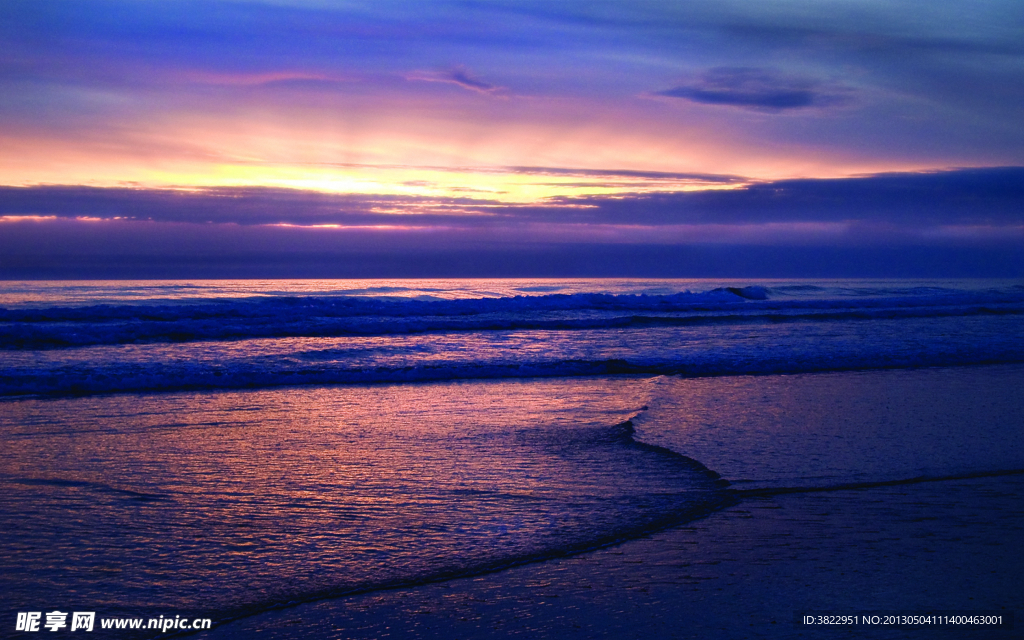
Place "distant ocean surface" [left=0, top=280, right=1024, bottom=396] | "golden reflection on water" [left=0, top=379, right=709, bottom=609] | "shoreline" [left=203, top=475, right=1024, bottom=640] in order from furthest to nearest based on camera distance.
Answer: "distant ocean surface" [left=0, top=280, right=1024, bottom=396] < "golden reflection on water" [left=0, top=379, right=709, bottom=609] < "shoreline" [left=203, top=475, right=1024, bottom=640]

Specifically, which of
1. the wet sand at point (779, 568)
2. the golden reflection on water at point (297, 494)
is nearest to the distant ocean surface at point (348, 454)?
the golden reflection on water at point (297, 494)

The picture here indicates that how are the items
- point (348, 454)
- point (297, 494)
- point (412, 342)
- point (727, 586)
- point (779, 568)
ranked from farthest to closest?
point (412, 342) → point (348, 454) → point (297, 494) → point (779, 568) → point (727, 586)

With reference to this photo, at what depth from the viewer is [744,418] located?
7.32m

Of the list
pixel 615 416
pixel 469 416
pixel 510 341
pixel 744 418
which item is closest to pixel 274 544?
pixel 469 416

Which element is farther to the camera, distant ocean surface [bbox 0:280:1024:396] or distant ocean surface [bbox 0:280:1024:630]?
distant ocean surface [bbox 0:280:1024:396]

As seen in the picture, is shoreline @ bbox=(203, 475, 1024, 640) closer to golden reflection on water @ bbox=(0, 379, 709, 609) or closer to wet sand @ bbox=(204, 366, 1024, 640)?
wet sand @ bbox=(204, 366, 1024, 640)

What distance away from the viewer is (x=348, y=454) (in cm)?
583

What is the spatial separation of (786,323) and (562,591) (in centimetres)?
1984

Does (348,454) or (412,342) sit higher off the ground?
(412,342)

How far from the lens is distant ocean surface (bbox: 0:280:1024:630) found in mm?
3572

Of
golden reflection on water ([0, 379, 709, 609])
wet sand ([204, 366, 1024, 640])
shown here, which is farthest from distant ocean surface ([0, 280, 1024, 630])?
wet sand ([204, 366, 1024, 640])

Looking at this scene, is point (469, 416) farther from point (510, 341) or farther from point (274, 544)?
point (510, 341)

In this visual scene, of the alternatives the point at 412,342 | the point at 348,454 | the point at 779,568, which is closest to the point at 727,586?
the point at 779,568

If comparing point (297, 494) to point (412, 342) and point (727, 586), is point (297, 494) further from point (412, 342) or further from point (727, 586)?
point (412, 342)
